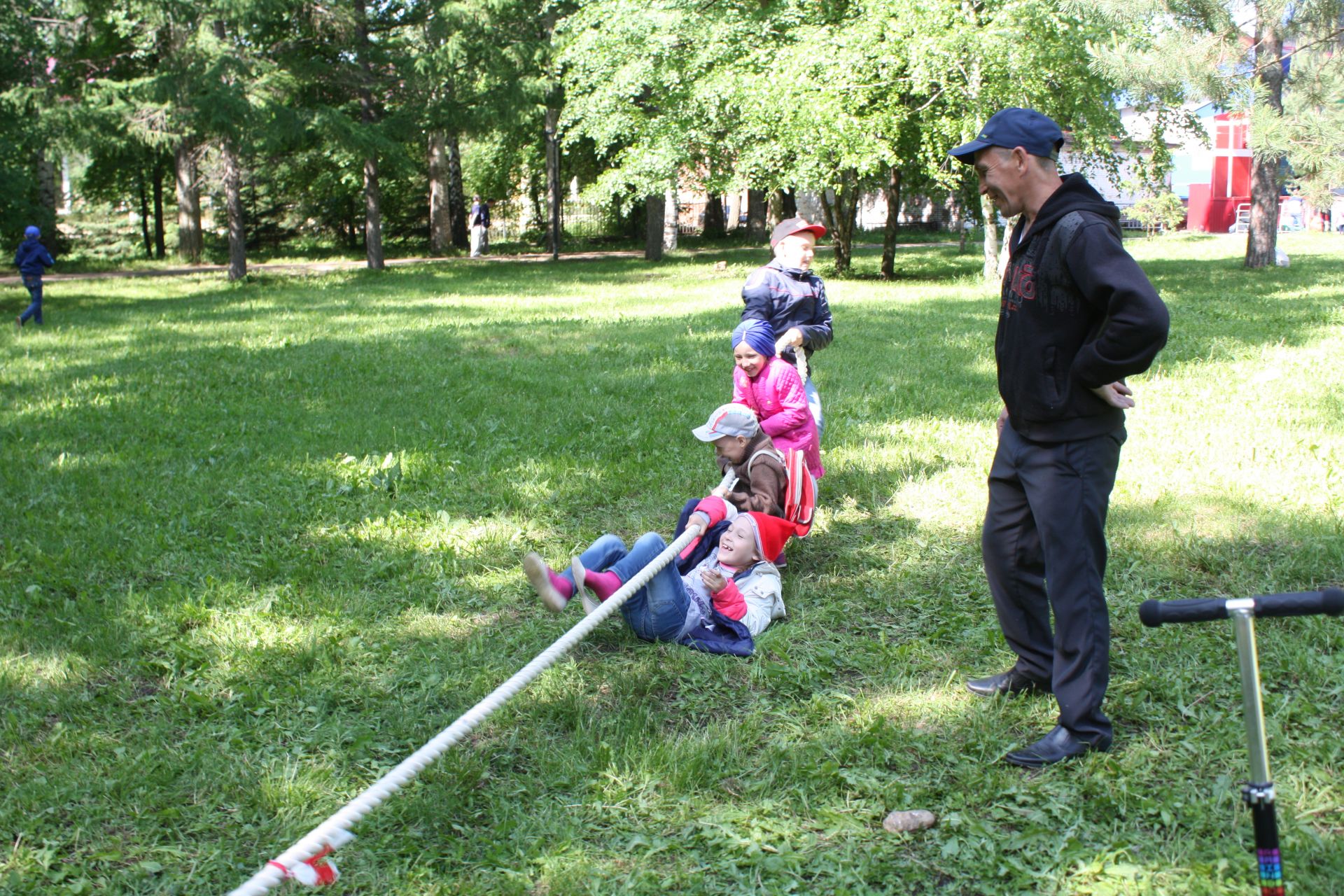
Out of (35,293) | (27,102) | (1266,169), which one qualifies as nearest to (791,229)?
(35,293)

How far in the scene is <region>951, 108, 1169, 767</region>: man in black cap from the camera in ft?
10.4

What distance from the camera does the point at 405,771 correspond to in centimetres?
297

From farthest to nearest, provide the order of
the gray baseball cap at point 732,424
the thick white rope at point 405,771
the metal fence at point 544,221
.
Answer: the metal fence at point 544,221
the gray baseball cap at point 732,424
the thick white rope at point 405,771

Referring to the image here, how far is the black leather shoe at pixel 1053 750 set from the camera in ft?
11.8

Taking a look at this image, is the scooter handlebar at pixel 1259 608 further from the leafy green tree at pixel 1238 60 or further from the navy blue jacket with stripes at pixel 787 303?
the leafy green tree at pixel 1238 60

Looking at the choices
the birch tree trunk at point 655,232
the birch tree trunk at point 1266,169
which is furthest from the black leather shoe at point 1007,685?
the birch tree trunk at point 655,232

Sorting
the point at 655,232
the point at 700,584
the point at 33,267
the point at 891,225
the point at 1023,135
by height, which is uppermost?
the point at 655,232

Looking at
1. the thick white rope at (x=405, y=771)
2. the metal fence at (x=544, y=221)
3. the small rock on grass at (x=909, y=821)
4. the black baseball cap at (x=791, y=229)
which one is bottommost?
the small rock on grass at (x=909, y=821)

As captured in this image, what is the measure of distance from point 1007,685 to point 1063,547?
2.94 feet

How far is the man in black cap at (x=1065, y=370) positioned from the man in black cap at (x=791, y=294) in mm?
2342

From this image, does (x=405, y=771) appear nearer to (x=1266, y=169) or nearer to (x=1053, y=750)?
(x=1053, y=750)

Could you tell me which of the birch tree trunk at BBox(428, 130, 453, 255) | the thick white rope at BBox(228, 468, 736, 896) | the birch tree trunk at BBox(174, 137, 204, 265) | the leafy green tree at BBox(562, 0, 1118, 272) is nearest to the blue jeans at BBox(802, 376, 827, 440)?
the thick white rope at BBox(228, 468, 736, 896)

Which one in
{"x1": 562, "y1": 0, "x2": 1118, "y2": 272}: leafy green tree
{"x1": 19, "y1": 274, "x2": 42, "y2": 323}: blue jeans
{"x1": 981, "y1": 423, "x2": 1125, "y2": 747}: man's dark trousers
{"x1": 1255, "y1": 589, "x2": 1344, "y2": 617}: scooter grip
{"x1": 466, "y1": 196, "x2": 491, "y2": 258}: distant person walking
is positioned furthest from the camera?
{"x1": 466, "y1": 196, "x2": 491, "y2": 258}: distant person walking

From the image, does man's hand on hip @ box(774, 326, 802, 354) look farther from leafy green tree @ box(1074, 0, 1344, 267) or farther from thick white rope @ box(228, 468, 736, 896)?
leafy green tree @ box(1074, 0, 1344, 267)
